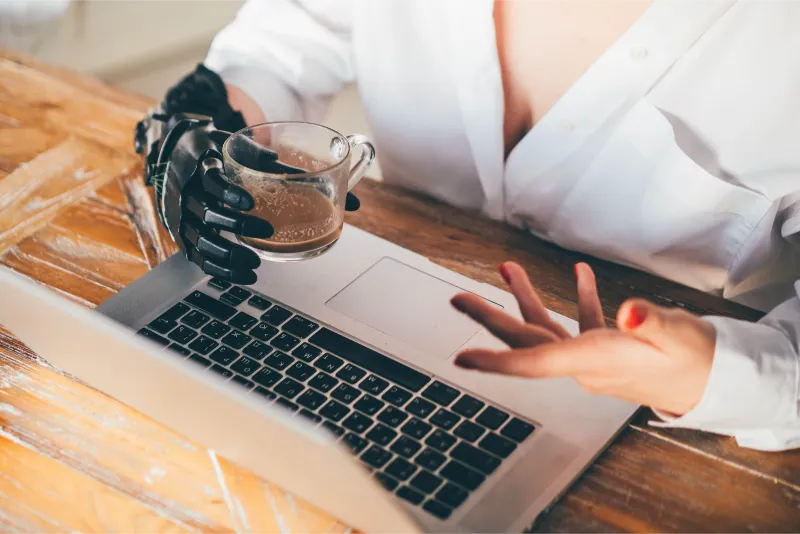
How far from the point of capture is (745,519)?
21.5 inches

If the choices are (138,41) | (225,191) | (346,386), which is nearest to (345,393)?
(346,386)

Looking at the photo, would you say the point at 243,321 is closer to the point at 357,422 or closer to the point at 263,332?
the point at 263,332

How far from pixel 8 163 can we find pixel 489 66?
1.90 feet

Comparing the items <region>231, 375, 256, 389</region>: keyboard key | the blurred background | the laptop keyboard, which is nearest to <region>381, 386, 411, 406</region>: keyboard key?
the laptop keyboard

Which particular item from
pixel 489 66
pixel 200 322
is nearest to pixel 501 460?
pixel 200 322

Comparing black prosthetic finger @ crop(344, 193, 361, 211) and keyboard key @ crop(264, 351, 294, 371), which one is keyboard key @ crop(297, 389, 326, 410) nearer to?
keyboard key @ crop(264, 351, 294, 371)

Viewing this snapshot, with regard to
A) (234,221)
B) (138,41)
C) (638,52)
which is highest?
(638,52)

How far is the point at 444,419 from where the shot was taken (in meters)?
0.57

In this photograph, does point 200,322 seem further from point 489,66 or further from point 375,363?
point 489,66

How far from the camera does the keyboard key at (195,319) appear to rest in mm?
643

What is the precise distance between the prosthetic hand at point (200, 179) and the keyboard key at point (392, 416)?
189mm

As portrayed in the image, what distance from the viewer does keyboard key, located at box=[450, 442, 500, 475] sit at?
538 mm

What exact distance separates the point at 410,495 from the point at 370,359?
0.13 m

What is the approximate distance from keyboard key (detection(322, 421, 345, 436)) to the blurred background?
1.45m
